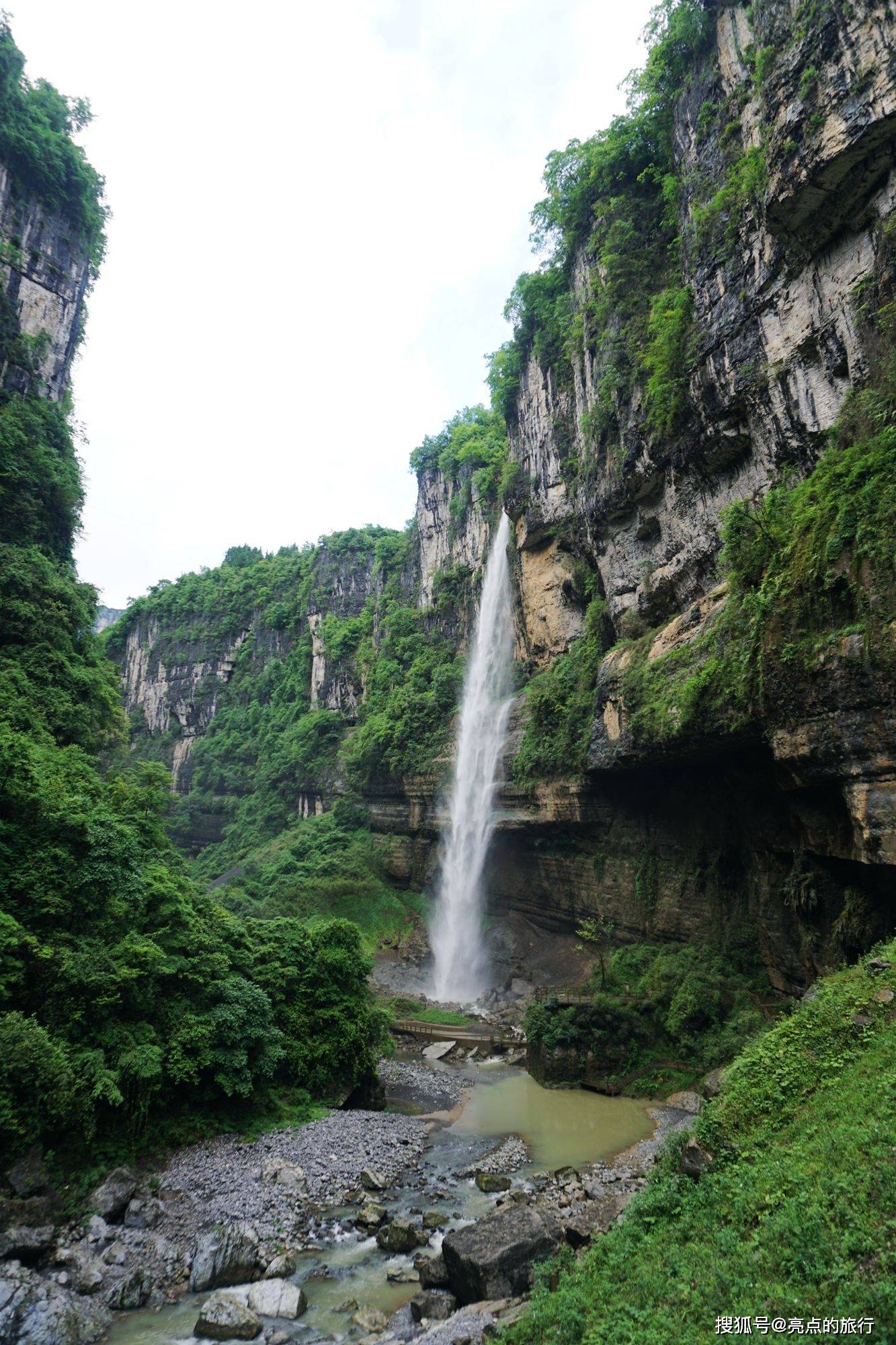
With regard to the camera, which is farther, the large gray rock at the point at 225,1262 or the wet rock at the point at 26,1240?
the large gray rock at the point at 225,1262

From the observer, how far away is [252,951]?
13047mm

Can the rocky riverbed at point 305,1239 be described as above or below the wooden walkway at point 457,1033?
above

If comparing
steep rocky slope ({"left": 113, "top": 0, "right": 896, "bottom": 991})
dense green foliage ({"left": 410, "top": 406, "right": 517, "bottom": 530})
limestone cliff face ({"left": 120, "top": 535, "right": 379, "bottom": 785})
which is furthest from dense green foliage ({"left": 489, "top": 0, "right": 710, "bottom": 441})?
limestone cliff face ({"left": 120, "top": 535, "right": 379, "bottom": 785})

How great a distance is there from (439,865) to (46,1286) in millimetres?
23723

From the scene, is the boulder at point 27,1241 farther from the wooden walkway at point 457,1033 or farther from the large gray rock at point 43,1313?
the wooden walkway at point 457,1033

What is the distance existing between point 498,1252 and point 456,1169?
4361 mm

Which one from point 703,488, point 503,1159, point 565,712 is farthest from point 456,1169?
point 703,488

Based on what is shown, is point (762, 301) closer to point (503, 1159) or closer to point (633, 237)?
point (633, 237)

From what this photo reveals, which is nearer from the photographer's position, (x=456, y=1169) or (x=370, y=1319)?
(x=370, y=1319)

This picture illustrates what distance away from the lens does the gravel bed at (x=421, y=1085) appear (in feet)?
47.0

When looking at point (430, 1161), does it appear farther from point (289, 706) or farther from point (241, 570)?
point (241, 570)

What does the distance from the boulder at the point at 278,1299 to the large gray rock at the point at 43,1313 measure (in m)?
1.44

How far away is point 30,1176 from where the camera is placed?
8.12m

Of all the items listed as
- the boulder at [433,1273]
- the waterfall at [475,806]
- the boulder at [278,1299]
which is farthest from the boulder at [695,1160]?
the waterfall at [475,806]
